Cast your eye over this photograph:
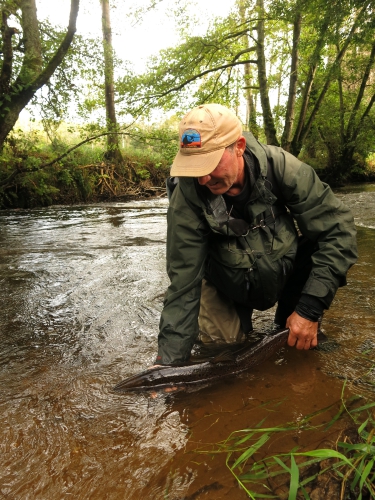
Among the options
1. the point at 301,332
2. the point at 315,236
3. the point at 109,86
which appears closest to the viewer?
the point at 301,332

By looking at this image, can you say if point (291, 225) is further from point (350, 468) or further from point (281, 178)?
point (350, 468)

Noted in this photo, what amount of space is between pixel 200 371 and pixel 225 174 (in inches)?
45.3

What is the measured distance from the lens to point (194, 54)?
11.2m

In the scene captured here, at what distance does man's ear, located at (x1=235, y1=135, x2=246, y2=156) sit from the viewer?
2145 millimetres

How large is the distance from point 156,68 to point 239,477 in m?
11.5

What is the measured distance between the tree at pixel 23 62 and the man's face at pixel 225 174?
20.9 feet

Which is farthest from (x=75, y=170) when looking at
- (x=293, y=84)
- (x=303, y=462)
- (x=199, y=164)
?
(x=303, y=462)

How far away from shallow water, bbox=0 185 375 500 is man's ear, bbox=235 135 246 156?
4.40ft

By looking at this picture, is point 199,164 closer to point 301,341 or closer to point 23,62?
point 301,341

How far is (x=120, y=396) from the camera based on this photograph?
2.07 meters

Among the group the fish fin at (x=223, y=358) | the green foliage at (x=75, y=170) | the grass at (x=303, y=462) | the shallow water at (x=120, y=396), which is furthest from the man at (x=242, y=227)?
the green foliage at (x=75, y=170)

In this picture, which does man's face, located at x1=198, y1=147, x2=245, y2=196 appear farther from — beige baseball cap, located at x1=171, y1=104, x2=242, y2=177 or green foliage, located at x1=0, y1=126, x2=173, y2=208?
green foliage, located at x1=0, y1=126, x2=173, y2=208

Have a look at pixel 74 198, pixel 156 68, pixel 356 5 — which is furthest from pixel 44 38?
pixel 356 5


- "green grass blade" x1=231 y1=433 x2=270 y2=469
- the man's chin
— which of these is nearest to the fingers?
"green grass blade" x1=231 y1=433 x2=270 y2=469
